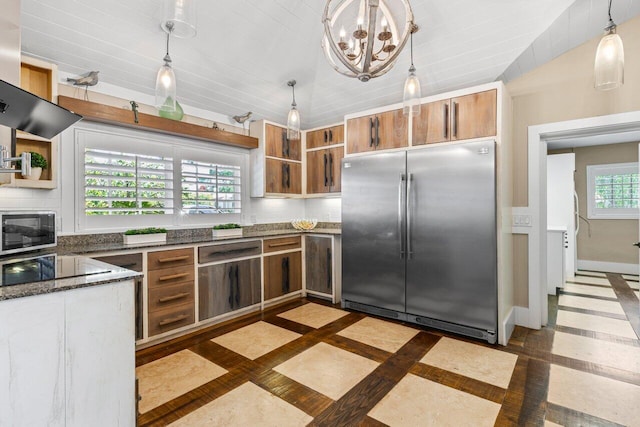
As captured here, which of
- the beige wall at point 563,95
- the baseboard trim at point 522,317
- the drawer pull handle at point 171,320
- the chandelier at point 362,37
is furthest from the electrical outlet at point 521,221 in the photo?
the drawer pull handle at point 171,320

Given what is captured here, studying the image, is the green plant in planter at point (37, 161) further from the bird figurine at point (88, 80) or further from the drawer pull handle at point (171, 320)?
the drawer pull handle at point (171, 320)

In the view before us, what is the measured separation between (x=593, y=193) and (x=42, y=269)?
8.22 metres

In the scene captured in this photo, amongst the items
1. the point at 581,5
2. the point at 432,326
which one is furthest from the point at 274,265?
the point at 581,5

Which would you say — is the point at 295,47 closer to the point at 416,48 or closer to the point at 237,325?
the point at 416,48

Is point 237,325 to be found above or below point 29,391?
below

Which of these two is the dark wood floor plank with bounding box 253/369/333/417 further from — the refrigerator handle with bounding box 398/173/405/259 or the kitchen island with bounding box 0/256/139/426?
the refrigerator handle with bounding box 398/173/405/259

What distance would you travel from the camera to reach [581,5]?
106 inches

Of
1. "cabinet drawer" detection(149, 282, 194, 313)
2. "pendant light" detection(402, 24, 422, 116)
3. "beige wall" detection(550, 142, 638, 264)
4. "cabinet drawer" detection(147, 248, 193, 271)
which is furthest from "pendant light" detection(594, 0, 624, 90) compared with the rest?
"beige wall" detection(550, 142, 638, 264)

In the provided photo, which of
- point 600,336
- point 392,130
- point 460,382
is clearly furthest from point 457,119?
point 600,336

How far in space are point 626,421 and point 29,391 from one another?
9.79 ft

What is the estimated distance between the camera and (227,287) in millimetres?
3576

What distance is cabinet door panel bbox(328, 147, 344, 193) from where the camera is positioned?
14.6 feet

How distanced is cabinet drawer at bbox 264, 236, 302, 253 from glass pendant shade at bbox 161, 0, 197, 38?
269 cm

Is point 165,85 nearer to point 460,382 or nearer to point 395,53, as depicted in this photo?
point 395,53
